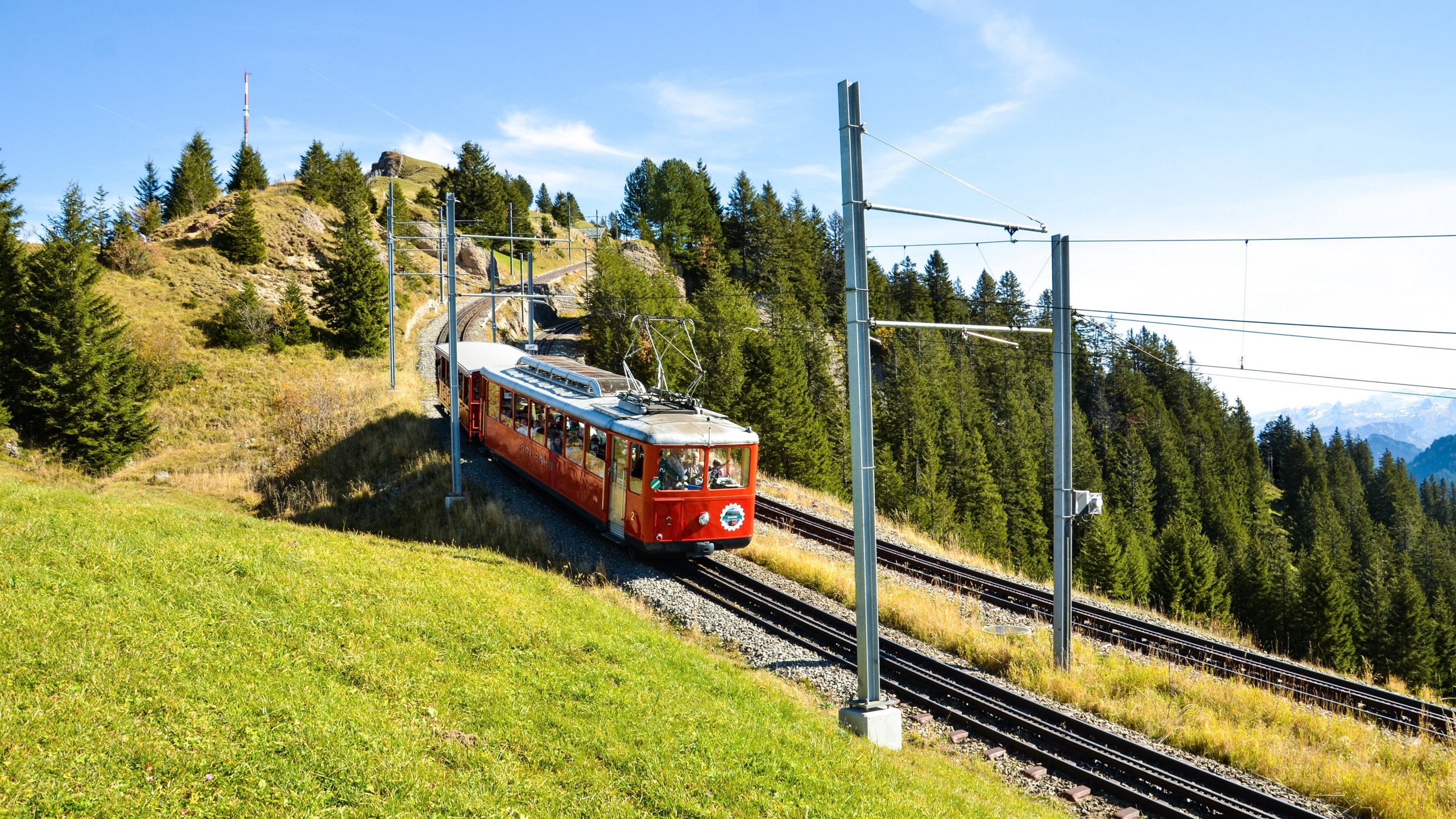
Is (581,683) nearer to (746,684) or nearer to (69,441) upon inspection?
(746,684)

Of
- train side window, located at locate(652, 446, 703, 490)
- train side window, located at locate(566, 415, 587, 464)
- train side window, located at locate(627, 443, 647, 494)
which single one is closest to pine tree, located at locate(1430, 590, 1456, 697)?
train side window, located at locate(652, 446, 703, 490)

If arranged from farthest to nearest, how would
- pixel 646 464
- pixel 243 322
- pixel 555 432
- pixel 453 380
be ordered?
pixel 243 322
pixel 453 380
pixel 555 432
pixel 646 464

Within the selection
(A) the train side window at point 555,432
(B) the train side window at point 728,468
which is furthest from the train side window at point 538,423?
(B) the train side window at point 728,468

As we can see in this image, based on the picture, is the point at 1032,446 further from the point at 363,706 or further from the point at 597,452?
the point at 363,706

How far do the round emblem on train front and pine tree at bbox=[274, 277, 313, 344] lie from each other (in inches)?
1170

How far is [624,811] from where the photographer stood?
19.4ft

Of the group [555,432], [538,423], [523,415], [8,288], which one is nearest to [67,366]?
[8,288]

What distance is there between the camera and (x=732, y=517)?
49.4ft

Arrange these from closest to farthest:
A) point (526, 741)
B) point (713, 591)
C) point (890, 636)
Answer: point (526, 741) → point (890, 636) → point (713, 591)

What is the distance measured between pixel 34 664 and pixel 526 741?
3.74m

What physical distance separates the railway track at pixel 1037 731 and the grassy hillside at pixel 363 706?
1.11 m

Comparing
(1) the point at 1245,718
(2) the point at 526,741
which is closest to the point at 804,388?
(1) the point at 1245,718

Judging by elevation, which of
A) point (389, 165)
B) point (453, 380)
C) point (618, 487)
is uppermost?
point (389, 165)

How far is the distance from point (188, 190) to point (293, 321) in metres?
22.3
